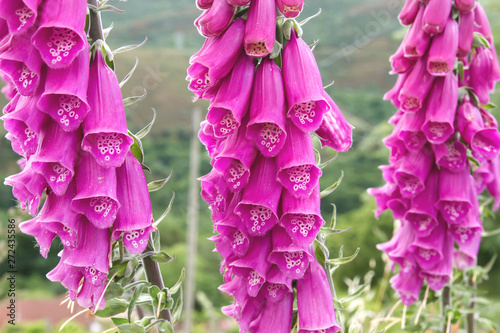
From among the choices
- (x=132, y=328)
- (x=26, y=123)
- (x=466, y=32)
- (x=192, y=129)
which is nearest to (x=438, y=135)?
(x=466, y=32)

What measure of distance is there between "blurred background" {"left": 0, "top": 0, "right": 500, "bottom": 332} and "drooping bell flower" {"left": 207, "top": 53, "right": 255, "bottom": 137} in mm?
3682

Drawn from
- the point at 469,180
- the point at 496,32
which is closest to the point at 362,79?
the point at 496,32

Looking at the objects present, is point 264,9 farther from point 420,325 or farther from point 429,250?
point 420,325

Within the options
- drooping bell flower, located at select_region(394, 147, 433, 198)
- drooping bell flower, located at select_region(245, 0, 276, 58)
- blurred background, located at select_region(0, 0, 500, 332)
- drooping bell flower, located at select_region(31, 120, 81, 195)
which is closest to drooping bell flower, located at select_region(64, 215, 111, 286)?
drooping bell flower, located at select_region(31, 120, 81, 195)

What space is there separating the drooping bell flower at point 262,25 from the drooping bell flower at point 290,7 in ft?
0.05

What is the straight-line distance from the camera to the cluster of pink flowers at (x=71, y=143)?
35.9 inches

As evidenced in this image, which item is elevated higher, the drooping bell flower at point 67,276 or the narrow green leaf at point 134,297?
the drooping bell flower at point 67,276

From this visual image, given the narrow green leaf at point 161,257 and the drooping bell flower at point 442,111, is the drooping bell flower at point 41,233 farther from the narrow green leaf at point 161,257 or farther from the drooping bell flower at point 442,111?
the drooping bell flower at point 442,111

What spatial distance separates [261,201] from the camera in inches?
40.4

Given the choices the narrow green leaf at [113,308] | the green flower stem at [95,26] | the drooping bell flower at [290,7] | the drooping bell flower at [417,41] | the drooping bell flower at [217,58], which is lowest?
the narrow green leaf at [113,308]

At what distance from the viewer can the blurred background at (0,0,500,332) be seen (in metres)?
4.87

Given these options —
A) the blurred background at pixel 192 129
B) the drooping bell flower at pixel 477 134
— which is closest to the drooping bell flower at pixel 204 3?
the drooping bell flower at pixel 477 134

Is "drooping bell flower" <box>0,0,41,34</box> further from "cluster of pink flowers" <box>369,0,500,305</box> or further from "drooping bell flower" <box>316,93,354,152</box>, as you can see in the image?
"cluster of pink flowers" <box>369,0,500,305</box>

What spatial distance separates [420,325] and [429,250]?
24 cm
